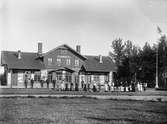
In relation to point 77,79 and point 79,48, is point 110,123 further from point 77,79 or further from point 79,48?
point 79,48

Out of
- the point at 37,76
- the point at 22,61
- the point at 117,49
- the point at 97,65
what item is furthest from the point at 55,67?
the point at 117,49

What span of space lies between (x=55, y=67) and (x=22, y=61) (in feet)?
17.5

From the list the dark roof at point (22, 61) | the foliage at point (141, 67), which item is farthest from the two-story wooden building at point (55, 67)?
the foliage at point (141, 67)

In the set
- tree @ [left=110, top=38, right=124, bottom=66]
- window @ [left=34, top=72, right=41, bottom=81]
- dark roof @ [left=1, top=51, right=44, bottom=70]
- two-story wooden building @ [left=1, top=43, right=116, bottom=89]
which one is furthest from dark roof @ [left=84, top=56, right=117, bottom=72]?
tree @ [left=110, top=38, right=124, bottom=66]

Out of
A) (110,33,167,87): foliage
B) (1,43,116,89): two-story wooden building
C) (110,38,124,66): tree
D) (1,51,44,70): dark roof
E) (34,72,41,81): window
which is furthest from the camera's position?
(110,38,124,66): tree

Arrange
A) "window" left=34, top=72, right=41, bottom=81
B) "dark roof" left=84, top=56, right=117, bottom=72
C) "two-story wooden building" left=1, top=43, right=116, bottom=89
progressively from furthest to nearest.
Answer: "dark roof" left=84, top=56, right=117, bottom=72 < "window" left=34, top=72, right=41, bottom=81 < "two-story wooden building" left=1, top=43, right=116, bottom=89

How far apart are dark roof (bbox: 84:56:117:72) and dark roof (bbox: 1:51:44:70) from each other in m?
7.89

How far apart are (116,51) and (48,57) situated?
39.0 metres

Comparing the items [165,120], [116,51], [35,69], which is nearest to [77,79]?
[35,69]

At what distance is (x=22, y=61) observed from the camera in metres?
52.6

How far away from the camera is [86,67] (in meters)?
55.8

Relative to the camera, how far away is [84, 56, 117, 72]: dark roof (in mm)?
55872

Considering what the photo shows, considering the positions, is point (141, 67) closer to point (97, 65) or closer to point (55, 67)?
point (97, 65)

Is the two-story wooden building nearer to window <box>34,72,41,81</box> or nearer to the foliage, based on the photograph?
window <box>34,72,41,81</box>
